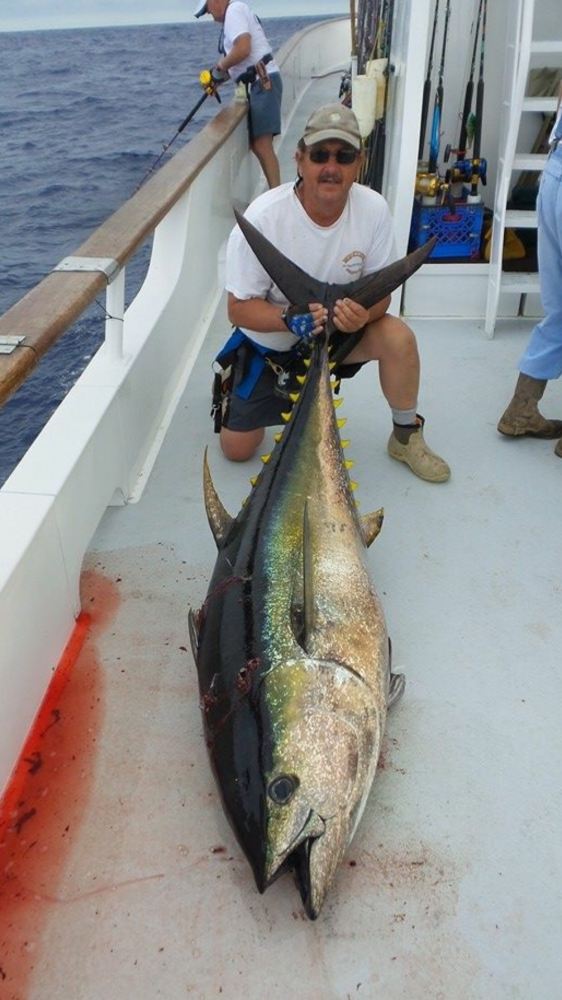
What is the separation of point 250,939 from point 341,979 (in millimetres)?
179

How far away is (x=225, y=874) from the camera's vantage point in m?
1.52

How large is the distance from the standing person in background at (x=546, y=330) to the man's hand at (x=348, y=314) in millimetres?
749

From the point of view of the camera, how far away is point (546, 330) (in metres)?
2.71

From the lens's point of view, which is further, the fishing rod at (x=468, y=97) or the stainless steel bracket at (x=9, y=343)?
Result: the fishing rod at (x=468, y=97)

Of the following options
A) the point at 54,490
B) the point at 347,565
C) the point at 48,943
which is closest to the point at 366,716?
the point at 347,565

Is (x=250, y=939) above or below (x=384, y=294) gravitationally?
below

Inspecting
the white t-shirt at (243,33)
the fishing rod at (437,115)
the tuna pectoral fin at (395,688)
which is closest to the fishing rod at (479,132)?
the fishing rod at (437,115)

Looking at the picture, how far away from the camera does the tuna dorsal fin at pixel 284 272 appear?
7.66ft

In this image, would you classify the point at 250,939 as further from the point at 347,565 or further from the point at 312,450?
the point at 312,450

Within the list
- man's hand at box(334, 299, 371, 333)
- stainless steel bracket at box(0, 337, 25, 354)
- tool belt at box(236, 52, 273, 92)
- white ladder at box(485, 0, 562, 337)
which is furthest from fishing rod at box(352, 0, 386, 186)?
stainless steel bracket at box(0, 337, 25, 354)

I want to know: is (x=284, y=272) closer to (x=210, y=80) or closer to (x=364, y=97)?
(x=364, y=97)

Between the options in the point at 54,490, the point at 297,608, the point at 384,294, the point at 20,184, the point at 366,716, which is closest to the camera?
the point at 366,716

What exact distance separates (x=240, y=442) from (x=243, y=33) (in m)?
3.64

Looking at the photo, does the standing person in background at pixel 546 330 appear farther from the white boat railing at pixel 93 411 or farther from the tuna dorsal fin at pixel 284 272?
the white boat railing at pixel 93 411
